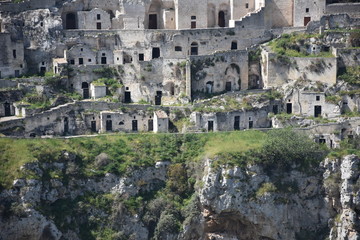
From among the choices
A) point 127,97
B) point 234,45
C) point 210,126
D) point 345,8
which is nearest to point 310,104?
point 210,126

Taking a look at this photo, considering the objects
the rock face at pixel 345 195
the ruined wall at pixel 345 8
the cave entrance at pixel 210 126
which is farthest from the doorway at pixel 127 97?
the ruined wall at pixel 345 8

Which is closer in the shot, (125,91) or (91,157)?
(91,157)

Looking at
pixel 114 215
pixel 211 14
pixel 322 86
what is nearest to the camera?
pixel 114 215

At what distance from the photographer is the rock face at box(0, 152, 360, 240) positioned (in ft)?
228

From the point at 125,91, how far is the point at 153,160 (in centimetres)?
812

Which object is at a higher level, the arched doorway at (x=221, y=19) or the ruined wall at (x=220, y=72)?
the arched doorway at (x=221, y=19)

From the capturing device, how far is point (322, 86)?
253 feet

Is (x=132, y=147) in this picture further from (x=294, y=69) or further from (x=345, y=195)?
(x=345, y=195)

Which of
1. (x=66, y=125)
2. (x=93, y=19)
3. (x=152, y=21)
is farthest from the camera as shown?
(x=152, y=21)

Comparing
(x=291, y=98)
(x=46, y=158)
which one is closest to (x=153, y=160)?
(x=46, y=158)

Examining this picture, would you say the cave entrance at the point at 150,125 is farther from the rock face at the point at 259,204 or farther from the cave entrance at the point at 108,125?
the rock face at the point at 259,204

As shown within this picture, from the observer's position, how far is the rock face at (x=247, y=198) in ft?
228

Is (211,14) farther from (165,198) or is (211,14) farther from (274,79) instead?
(165,198)

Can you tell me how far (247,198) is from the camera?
A: 232ft
